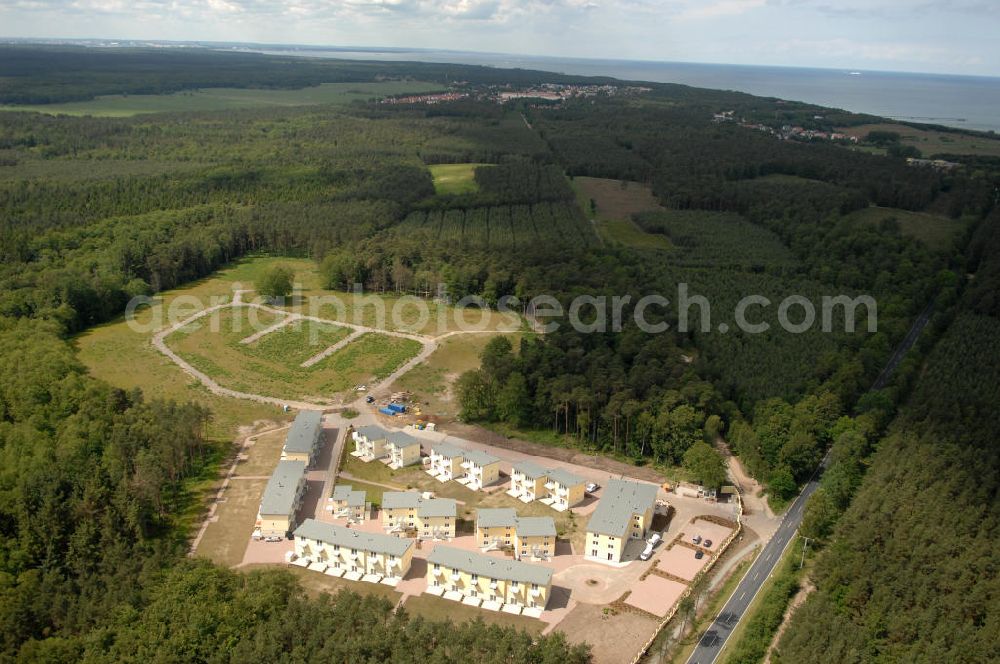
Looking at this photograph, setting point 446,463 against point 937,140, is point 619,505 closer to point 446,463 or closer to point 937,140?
point 446,463

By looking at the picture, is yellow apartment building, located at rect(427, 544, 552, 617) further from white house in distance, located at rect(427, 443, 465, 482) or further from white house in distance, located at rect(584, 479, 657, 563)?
white house in distance, located at rect(427, 443, 465, 482)

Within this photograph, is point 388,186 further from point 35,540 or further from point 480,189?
point 35,540

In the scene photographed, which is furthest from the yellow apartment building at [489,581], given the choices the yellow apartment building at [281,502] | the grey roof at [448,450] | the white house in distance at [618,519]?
the grey roof at [448,450]

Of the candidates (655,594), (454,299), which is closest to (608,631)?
(655,594)

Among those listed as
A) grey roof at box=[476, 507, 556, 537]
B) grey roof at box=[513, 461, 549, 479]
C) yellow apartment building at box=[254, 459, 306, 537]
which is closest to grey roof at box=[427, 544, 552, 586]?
grey roof at box=[476, 507, 556, 537]

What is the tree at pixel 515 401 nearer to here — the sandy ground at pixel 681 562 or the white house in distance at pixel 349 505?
the white house in distance at pixel 349 505
